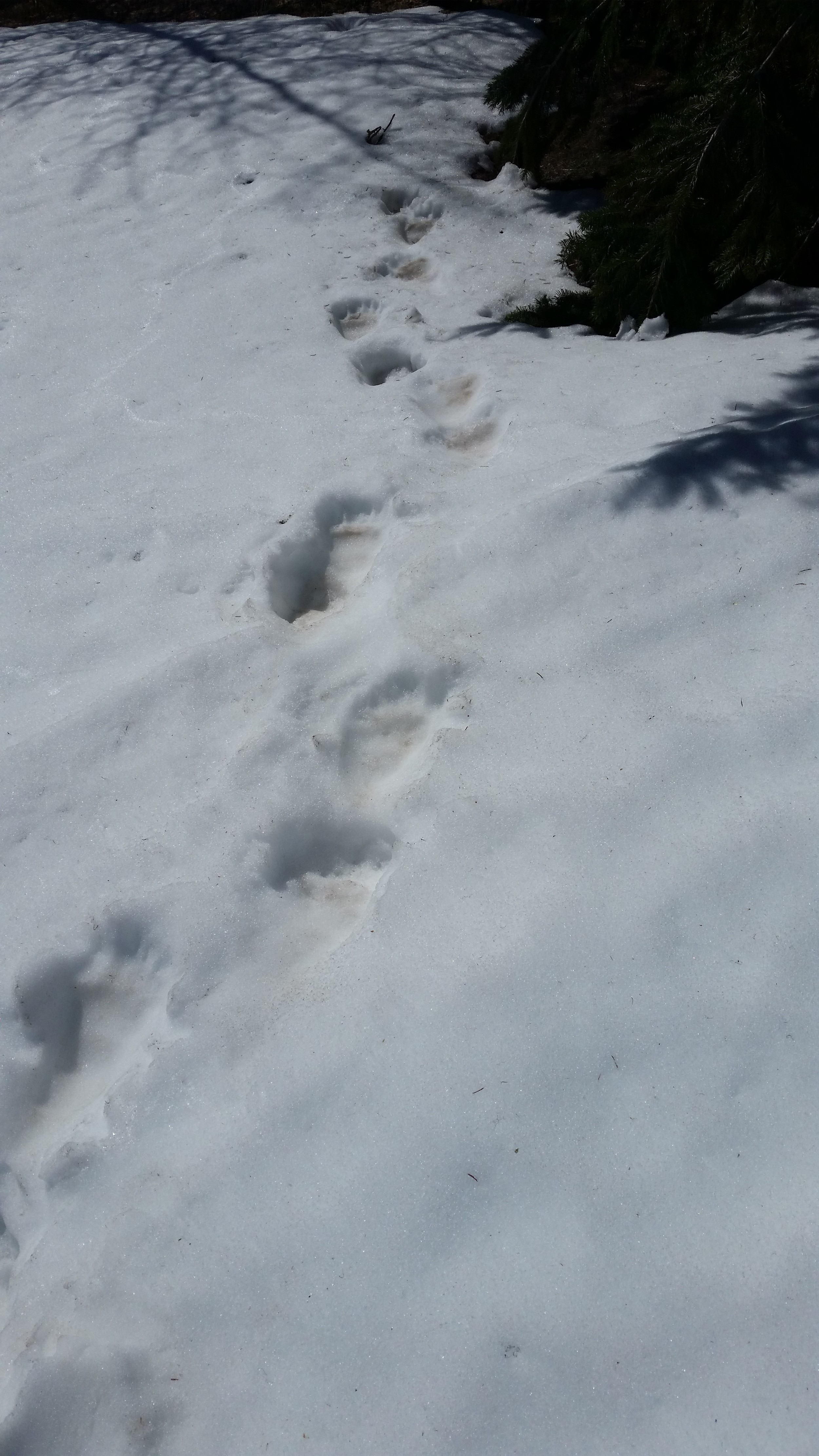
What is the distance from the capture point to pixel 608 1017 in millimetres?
1939

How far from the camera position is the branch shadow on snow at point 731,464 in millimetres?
2852

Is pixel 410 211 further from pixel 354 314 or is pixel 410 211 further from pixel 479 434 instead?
pixel 479 434

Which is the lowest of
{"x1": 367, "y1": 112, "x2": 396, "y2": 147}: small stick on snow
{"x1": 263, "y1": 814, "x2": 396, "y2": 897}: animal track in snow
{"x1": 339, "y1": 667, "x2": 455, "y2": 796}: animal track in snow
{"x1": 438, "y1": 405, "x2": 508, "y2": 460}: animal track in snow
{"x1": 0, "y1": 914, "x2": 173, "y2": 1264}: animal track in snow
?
{"x1": 0, "y1": 914, "x2": 173, "y2": 1264}: animal track in snow

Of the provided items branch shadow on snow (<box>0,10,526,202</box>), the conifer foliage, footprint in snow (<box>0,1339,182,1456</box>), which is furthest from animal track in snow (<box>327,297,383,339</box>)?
footprint in snow (<box>0,1339,182,1456</box>)

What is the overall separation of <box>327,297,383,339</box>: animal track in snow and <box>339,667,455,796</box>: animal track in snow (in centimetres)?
237

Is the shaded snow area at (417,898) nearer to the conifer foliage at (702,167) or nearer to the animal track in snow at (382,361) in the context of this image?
the animal track in snow at (382,361)

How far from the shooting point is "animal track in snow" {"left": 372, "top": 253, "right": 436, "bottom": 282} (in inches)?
182

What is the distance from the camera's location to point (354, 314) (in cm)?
441

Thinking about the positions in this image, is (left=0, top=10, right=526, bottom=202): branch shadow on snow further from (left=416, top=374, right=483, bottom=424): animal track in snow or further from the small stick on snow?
(left=416, top=374, right=483, bottom=424): animal track in snow

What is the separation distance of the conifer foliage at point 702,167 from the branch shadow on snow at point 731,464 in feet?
2.75

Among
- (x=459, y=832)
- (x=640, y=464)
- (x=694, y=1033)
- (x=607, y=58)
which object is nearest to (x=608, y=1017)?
(x=694, y=1033)

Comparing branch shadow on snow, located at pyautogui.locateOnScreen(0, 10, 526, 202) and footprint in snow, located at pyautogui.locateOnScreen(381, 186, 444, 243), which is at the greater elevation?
branch shadow on snow, located at pyautogui.locateOnScreen(0, 10, 526, 202)

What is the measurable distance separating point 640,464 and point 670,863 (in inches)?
55.4

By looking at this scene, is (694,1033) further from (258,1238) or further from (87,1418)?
(87,1418)
